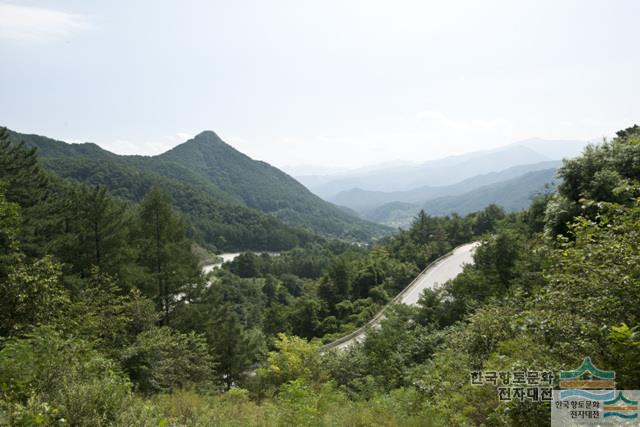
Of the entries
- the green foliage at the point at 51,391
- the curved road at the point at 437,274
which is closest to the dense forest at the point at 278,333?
the green foliage at the point at 51,391

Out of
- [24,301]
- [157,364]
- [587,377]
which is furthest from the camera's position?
[157,364]

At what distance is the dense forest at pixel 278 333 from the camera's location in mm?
4078

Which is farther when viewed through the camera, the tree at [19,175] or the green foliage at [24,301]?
the tree at [19,175]

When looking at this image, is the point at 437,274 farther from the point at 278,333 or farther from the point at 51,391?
the point at 51,391

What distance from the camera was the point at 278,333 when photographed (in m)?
17.0

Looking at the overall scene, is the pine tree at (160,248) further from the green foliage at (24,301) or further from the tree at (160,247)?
the green foliage at (24,301)

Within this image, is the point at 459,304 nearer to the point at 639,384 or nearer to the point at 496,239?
the point at 496,239

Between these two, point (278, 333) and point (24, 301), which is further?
point (278, 333)

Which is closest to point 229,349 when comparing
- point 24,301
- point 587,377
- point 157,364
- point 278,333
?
point 278,333

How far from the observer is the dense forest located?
4.08 meters

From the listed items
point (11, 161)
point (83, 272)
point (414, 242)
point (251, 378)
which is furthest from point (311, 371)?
point (414, 242)

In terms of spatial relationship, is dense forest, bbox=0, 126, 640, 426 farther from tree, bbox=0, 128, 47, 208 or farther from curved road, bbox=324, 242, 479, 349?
curved road, bbox=324, 242, 479, 349

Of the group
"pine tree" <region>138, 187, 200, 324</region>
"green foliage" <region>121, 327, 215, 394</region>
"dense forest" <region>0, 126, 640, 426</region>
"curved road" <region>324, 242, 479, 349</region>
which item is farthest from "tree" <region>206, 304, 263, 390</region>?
"curved road" <region>324, 242, 479, 349</region>

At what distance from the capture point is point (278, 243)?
116m
